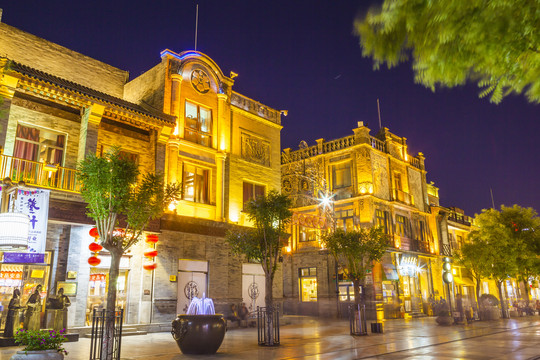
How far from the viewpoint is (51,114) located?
16.5 meters

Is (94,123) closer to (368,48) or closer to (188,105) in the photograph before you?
(188,105)

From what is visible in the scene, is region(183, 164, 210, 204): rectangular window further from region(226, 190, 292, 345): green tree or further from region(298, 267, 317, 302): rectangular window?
region(298, 267, 317, 302): rectangular window

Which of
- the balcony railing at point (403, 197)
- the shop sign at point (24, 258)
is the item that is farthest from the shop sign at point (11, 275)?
the balcony railing at point (403, 197)

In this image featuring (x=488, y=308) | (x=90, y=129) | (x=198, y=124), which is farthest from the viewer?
(x=488, y=308)

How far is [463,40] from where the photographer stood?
432 centimetres

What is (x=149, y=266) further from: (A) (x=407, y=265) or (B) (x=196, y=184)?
(A) (x=407, y=265)

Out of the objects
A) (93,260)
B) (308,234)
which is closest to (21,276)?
(93,260)

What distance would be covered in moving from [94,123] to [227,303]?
10.3 m

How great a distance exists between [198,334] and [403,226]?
2660 cm

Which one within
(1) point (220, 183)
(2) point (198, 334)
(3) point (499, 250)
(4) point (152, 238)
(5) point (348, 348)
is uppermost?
(1) point (220, 183)

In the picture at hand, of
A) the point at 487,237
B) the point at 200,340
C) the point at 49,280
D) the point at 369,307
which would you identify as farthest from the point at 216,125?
the point at 487,237

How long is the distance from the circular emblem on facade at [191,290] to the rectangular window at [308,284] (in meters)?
14.2

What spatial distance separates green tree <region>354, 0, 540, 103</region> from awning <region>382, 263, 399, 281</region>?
27.5 metres

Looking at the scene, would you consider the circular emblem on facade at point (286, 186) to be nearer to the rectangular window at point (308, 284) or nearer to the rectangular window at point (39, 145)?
the rectangular window at point (308, 284)
